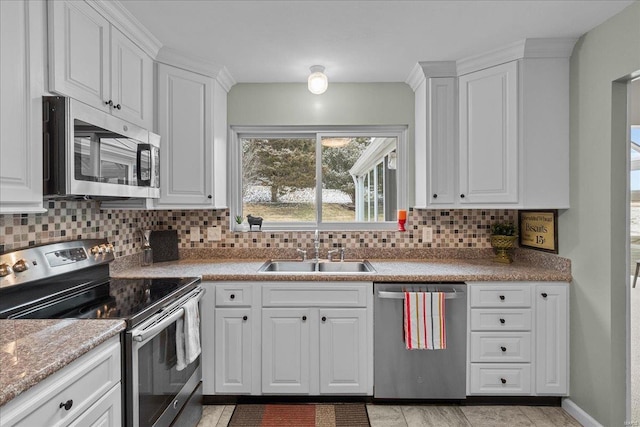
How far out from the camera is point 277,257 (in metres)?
2.93

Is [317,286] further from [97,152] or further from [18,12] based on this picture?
[18,12]

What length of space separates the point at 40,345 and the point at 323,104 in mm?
2377

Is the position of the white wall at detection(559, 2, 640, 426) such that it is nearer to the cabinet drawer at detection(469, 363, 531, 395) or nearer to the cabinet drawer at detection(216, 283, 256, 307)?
the cabinet drawer at detection(469, 363, 531, 395)

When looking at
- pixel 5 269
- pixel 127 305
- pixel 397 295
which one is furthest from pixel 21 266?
pixel 397 295

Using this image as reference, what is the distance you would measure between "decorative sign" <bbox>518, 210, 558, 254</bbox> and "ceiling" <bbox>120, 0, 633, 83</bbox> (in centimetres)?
115

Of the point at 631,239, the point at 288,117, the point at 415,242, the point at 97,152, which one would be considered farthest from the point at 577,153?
the point at 97,152

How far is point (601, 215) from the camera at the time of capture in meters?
2.07

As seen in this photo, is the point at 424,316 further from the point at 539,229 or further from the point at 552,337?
the point at 539,229

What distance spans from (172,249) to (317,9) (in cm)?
198

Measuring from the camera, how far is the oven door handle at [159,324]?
4.76ft

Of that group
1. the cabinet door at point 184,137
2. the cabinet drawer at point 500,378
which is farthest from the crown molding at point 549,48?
the cabinet door at point 184,137

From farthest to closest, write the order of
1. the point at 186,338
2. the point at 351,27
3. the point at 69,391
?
the point at 351,27 < the point at 186,338 < the point at 69,391

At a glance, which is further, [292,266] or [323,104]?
[323,104]

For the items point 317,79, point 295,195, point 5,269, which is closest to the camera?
point 5,269
